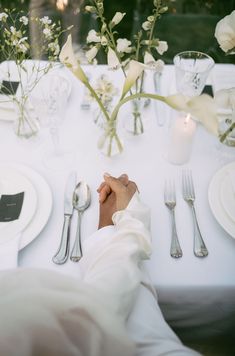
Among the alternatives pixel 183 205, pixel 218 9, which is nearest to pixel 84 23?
pixel 218 9

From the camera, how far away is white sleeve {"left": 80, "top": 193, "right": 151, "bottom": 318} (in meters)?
0.61

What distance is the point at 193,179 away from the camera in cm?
91

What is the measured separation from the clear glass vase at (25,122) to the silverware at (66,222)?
0.71 ft

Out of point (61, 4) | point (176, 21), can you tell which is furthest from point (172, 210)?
point (61, 4)

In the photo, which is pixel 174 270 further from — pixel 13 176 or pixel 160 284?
pixel 13 176

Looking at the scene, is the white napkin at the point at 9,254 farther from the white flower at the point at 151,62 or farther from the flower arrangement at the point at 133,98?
the white flower at the point at 151,62

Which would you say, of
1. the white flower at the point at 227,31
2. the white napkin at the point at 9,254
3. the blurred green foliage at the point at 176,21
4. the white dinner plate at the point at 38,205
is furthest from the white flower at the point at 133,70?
the blurred green foliage at the point at 176,21

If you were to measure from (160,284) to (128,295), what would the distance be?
130 mm

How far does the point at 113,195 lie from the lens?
846 millimetres

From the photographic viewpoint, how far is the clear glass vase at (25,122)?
939 mm

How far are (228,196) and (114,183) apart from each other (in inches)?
11.9

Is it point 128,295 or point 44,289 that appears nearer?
point 44,289

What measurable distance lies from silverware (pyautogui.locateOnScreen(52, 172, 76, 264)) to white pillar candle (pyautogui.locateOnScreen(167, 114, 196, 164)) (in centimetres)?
30

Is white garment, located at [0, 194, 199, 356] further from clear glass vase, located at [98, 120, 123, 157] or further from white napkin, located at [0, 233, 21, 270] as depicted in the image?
clear glass vase, located at [98, 120, 123, 157]
